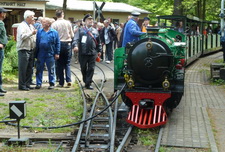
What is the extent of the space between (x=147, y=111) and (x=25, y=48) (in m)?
4.09

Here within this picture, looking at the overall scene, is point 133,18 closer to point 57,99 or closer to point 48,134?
point 57,99

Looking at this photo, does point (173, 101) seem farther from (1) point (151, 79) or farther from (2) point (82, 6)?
(2) point (82, 6)

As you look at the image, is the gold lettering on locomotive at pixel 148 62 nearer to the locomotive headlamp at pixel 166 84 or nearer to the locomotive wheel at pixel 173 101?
the locomotive headlamp at pixel 166 84

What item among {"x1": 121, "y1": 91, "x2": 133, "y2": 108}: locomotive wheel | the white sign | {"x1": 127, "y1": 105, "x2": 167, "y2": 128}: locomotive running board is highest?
the white sign

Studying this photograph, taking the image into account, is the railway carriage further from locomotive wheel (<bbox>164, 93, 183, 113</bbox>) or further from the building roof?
the building roof

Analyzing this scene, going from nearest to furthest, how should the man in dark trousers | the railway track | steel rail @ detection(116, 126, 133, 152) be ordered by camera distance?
1. steel rail @ detection(116, 126, 133, 152)
2. the railway track
3. the man in dark trousers

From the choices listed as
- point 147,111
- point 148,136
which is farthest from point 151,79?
point 148,136

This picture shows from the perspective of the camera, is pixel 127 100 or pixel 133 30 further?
pixel 133 30

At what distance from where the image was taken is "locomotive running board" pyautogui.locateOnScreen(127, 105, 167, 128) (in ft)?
25.7

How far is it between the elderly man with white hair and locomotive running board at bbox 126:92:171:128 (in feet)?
11.8

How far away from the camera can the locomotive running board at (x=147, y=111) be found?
26.3 feet

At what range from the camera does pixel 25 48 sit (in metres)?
11.0

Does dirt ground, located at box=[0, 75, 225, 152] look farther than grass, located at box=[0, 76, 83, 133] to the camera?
No

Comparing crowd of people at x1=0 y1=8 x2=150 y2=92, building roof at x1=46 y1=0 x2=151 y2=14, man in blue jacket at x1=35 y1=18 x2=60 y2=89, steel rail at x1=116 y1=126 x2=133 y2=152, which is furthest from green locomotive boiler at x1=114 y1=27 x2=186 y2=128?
building roof at x1=46 y1=0 x2=151 y2=14
